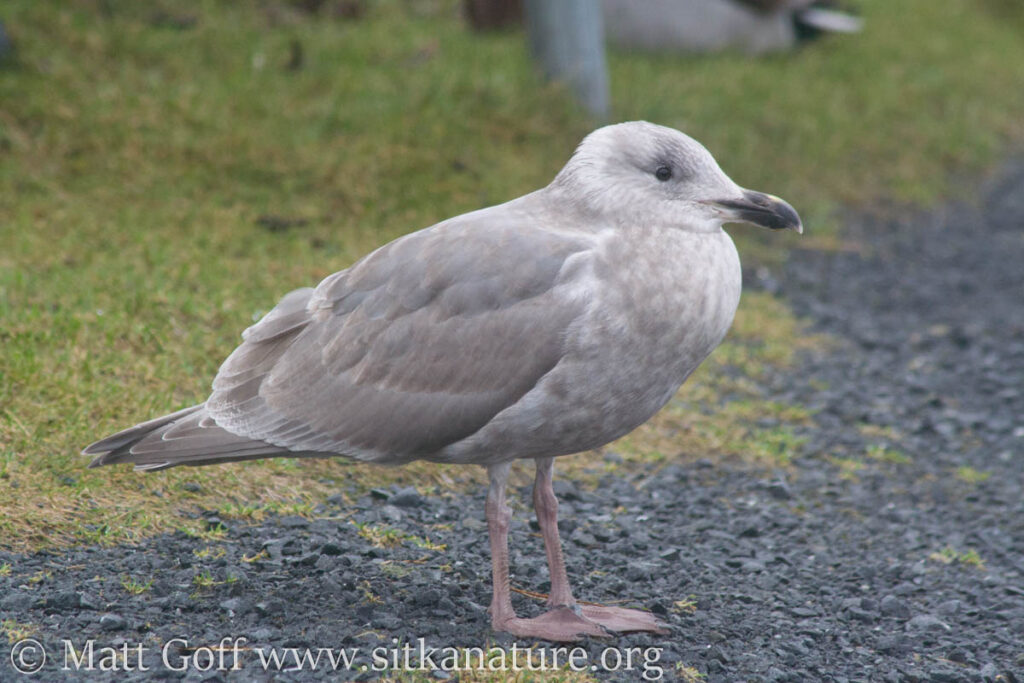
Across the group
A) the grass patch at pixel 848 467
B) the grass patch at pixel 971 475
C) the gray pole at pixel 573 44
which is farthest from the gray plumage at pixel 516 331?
the gray pole at pixel 573 44

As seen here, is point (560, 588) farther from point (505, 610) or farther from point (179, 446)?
point (179, 446)

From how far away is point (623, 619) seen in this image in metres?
3.92

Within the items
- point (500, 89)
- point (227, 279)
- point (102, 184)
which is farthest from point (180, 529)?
point (500, 89)

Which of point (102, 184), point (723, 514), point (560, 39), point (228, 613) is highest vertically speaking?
point (560, 39)

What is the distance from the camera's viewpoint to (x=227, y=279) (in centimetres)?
619

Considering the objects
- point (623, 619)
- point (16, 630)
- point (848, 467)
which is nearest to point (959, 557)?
point (848, 467)

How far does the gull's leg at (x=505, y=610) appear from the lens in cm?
379

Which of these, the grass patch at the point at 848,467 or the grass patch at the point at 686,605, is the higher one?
the grass patch at the point at 686,605

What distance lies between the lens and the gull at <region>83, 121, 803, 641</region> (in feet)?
11.6

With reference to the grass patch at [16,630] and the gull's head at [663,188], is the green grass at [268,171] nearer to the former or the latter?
the grass patch at [16,630]

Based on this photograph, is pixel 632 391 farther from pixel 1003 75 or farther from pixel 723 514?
pixel 1003 75

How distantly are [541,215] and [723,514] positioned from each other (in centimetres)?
180

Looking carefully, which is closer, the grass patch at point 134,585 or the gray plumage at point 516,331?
the gray plumage at point 516,331

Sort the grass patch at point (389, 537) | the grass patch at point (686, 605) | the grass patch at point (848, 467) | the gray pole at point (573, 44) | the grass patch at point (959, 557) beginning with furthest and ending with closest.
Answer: the gray pole at point (573, 44) → the grass patch at point (848, 467) → the grass patch at point (959, 557) → the grass patch at point (389, 537) → the grass patch at point (686, 605)
